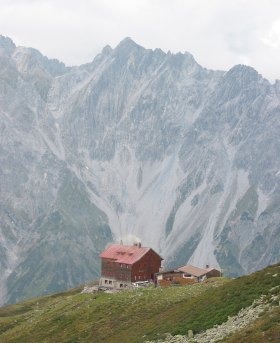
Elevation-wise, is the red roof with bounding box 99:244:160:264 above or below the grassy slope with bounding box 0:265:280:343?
above

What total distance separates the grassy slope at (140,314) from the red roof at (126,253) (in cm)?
3515

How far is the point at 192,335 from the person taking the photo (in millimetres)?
46188

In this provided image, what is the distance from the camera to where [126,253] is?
132625mm

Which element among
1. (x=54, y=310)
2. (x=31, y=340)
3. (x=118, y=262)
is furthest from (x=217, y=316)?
(x=118, y=262)

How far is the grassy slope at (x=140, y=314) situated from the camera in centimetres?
5034

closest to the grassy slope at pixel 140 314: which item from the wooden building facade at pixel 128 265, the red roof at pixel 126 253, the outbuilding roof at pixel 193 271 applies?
the outbuilding roof at pixel 193 271

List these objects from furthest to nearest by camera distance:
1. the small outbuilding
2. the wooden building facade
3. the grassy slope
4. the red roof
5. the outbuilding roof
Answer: the red roof
the wooden building facade
the outbuilding roof
the small outbuilding
the grassy slope

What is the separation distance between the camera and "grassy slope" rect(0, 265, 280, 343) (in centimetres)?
5034

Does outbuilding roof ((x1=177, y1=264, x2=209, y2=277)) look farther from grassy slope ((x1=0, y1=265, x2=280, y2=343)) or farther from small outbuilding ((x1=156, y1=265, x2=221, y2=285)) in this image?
grassy slope ((x1=0, y1=265, x2=280, y2=343))

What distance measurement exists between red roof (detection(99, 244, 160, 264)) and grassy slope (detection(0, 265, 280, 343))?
3515 centimetres

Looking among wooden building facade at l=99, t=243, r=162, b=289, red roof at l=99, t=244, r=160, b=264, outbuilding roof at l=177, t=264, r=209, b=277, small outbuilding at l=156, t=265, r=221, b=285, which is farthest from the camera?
red roof at l=99, t=244, r=160, b=264

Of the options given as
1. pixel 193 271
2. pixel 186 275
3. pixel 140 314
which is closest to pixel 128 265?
pixel 186 275

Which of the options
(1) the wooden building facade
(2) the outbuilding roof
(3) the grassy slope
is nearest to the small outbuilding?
(2) the outbuilding roof

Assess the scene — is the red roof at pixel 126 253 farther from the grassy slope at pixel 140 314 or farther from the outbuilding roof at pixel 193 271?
the grassy slope at pixel 140 314
